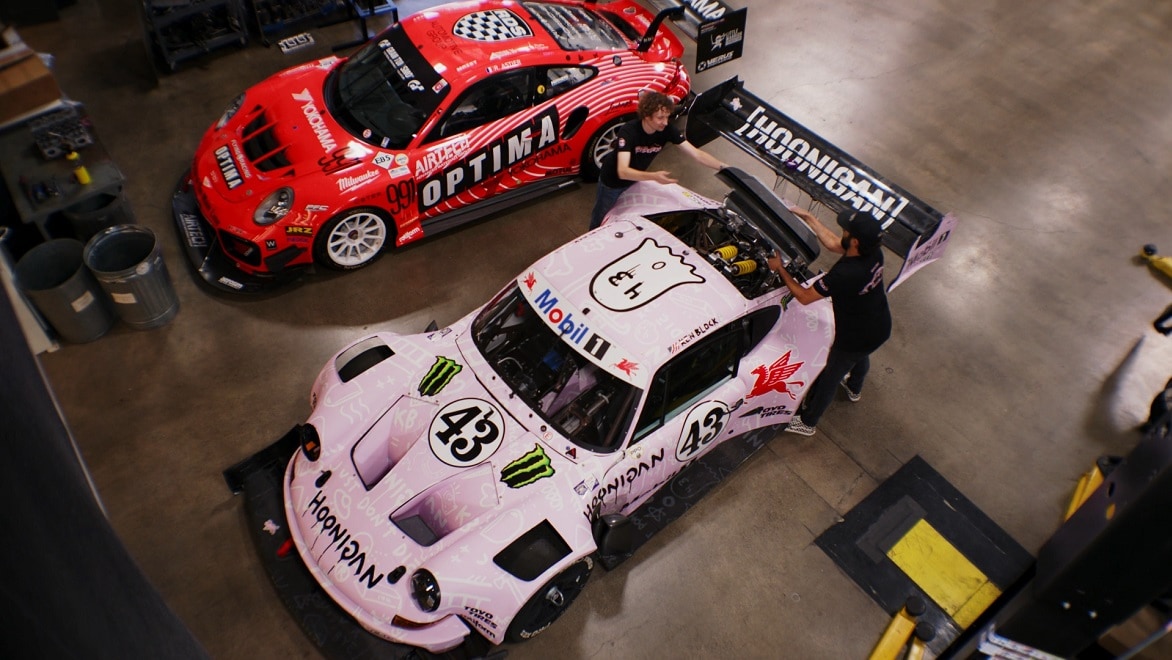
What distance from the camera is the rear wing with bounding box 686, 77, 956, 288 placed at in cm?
526

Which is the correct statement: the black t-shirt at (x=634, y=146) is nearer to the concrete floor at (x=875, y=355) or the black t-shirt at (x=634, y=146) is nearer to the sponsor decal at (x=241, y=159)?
the concrete floor at (x=875, y=355)

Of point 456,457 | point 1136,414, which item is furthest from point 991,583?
point 456,457

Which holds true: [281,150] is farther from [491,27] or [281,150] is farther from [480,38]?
[491,27]

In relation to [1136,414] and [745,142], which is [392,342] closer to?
[745,142]

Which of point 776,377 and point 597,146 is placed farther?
point 597,146

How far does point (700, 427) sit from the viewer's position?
477cm

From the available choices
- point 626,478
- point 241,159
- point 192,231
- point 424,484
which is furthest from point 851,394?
point 192,231

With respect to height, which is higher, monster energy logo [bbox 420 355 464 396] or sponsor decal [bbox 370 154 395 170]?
sponsor decal [bbox 370 154 395 170]

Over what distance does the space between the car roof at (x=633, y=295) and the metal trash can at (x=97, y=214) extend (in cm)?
320

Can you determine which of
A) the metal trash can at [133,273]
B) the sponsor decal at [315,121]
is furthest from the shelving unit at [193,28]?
the metal trash can at [133,273]

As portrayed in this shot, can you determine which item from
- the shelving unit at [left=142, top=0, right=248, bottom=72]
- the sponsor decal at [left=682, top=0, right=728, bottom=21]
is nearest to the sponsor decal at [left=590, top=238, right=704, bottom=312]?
the sponsor decal at [left=682, top=0, right=728, bottom=21]

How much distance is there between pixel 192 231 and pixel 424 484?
3396 millimetres

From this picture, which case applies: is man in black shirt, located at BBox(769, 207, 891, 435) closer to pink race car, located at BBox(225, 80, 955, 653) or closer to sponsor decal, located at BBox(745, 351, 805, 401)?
pink race car, located at BBox(225, 80, 955, 653)

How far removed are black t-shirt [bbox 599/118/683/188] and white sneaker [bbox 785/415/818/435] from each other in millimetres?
1995
